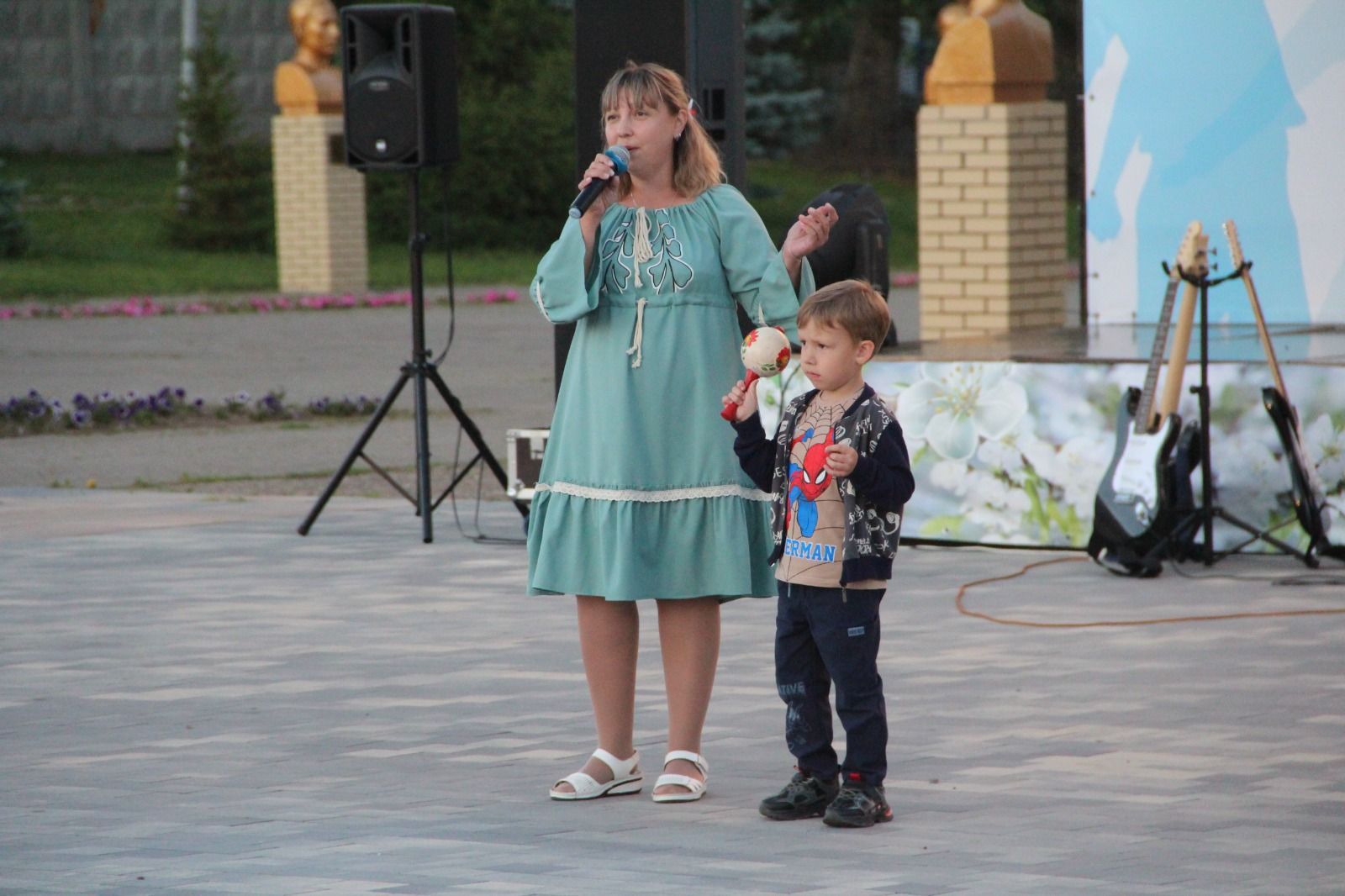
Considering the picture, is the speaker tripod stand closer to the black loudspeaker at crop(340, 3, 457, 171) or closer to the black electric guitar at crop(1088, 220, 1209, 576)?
the black loudspeaker at crop(340, 3, 457, 171)

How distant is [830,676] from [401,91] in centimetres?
596

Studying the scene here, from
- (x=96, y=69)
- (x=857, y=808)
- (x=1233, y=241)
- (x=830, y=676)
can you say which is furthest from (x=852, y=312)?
(x=96, y=69)

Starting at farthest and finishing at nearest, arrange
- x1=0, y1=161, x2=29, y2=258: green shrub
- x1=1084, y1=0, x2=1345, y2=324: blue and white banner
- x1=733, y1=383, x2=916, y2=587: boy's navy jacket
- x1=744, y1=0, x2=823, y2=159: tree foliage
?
x1=744, y1=0, x2=823, y2=159: tree foliage < x1=0, y1=161, x2=29, y2=258: green shrub < x1=1084, y1=0, x2=1345, y2=324: blue and white banner < x1=733, y1=383, x2=916, y2=587: boy's navy jacket

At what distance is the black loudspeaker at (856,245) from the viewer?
10.1m

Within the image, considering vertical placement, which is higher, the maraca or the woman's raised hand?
the woman's raised hand

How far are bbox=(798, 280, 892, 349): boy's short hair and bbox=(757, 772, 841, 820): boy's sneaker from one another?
1.05m

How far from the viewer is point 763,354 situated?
5121 mm

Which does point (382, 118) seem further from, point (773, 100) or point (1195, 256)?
point (773, 100)

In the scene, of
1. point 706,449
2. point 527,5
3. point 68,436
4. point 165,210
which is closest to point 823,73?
point 527,5

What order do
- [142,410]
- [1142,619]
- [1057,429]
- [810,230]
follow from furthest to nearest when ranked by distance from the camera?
[142,410] < [1057,429] < [1142,619] < [810,230]

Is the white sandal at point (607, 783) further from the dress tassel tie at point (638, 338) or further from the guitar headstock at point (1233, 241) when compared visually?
the guitar headstock at point (1233, 241)

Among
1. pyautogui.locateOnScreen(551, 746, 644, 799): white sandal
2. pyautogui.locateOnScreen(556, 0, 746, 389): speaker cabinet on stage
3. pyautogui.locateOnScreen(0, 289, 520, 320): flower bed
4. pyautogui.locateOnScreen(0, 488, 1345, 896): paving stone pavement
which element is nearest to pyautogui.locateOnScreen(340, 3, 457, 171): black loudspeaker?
pyautogui.locateOnScreen(556, 0, 746, 389): speaker cabinet on stage

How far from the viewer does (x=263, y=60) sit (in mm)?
50156

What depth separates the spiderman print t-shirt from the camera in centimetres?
516
